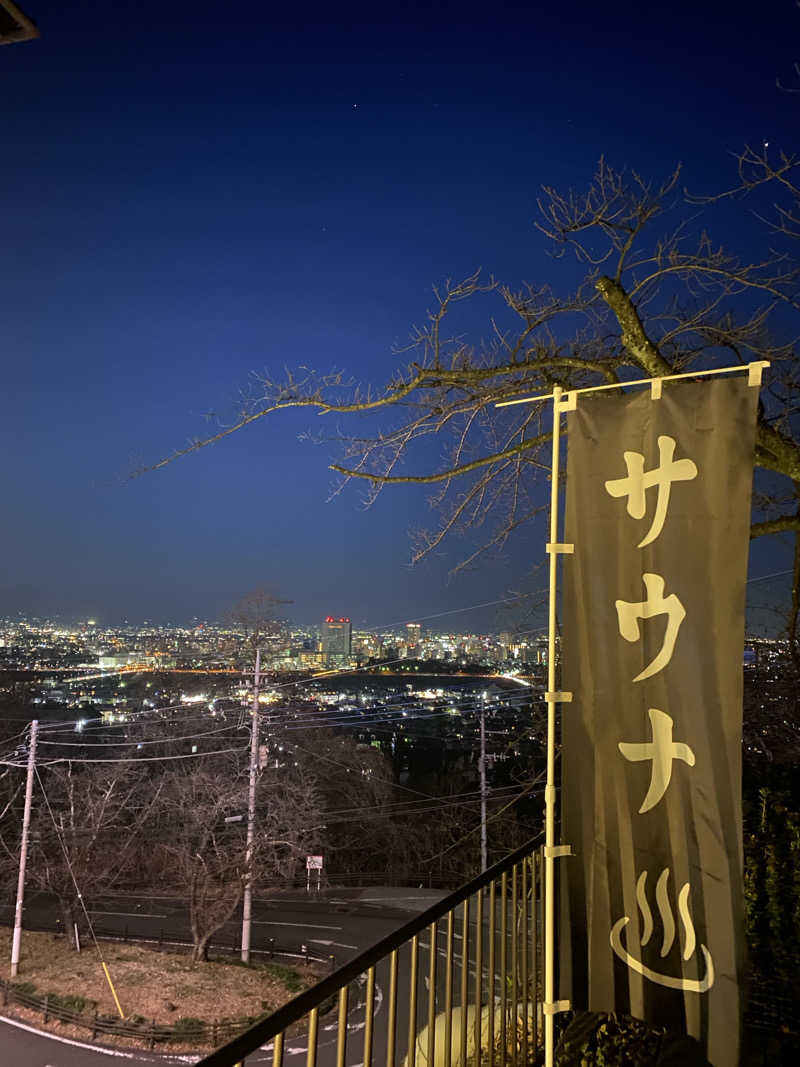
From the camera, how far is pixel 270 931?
15867 mm

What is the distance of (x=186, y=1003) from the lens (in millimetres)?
11914

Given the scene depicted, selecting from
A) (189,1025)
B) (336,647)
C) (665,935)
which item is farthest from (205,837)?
(665,935)

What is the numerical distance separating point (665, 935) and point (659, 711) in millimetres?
604

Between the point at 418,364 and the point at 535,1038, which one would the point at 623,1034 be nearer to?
the point at 535,1038

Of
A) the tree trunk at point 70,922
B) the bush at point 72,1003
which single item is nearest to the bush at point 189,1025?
the bush at point 72,1003

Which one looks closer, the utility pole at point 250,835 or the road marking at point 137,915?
the utility pole at point 250,835

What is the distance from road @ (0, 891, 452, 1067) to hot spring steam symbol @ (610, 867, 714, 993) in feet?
31.5

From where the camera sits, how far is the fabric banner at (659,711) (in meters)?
1.86

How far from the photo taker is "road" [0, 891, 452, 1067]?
1055cm

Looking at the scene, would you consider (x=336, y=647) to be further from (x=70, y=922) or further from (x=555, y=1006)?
(x=555, y=1006)

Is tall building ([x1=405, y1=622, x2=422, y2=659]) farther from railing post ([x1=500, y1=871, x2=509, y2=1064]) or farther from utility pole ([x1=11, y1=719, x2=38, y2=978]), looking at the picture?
railing post ([x1=500, y1=871, x2=509, y2=1064])

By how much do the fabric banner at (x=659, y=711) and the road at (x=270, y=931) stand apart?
9637 mm

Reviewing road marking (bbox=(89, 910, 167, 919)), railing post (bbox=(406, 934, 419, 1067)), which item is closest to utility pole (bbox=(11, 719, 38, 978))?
road marking (bbox=(89, 910, 167, 919))

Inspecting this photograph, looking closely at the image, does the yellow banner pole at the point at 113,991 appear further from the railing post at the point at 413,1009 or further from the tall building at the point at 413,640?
the railing post at the point at 413,1009
